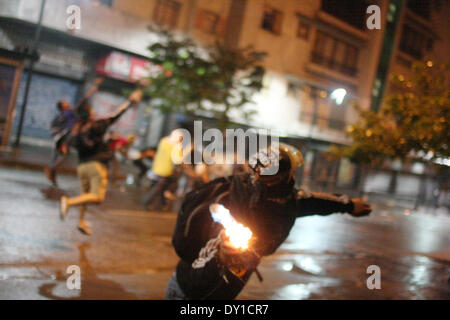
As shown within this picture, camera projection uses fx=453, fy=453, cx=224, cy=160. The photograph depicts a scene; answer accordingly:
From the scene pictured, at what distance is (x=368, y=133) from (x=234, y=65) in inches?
461

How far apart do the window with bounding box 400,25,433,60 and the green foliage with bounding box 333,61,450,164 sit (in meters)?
31.2

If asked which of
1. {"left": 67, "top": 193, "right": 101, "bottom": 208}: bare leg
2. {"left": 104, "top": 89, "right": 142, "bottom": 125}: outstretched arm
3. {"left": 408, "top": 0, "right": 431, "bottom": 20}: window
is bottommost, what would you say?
{"left": 67, "top": 193, "right": 101, "bottom": 208}: bare leg

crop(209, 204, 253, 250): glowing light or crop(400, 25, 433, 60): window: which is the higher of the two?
crop(400, 25, 433, 60): window

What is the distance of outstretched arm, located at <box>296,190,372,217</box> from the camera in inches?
112

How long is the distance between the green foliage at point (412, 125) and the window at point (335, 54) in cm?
2326

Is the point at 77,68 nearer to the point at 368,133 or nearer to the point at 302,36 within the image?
the point at 302,36

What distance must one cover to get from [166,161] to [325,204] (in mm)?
6924

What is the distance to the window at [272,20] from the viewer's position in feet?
85.8

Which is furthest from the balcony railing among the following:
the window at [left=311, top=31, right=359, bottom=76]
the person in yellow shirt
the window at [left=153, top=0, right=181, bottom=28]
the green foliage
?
the green foliage

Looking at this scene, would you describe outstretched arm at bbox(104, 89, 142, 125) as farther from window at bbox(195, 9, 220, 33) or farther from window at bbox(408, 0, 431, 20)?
window at bbox(408, 0, 431, 20)

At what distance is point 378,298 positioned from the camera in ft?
18.7

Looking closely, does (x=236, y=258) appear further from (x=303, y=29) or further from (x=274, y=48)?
(x=303, y=29)
